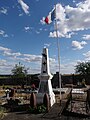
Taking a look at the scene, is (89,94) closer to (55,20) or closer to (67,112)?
(67,112)

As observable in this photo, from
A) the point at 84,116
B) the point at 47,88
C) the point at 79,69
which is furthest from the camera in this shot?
the point at 79,69

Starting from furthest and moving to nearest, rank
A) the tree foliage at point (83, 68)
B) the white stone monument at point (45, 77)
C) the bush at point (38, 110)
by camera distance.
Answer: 1. the tree foliage at point (83, 68)
2. the white stone monument at point (45, 77)
3. the bush at point (38, 110)

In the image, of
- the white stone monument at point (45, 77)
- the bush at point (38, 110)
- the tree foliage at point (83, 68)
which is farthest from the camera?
the tree foliage at point (83, 68)

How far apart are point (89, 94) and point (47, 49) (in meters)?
4.80

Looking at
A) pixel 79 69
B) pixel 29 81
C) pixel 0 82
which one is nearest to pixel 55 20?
pixel 29 81

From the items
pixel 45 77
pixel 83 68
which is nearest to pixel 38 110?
pixel 45 77

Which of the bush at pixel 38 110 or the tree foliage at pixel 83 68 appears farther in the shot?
the tree foliage at pixel 83 68

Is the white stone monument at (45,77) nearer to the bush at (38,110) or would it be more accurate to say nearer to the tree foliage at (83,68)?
the bush at (38,110)

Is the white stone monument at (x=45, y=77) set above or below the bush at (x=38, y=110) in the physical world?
above

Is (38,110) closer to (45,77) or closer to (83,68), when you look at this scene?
(45,77)

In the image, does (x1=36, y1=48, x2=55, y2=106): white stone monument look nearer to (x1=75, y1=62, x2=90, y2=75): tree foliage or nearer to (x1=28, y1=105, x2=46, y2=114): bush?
(x1=28, y1=105, x2=46, y2=114): bush

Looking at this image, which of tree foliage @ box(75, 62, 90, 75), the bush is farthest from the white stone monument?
tree foliage @ box(75, 62, 90, 75)

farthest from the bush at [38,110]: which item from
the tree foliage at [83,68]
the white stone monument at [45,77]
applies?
the tree foliage at [83,68]

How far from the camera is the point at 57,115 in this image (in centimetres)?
1194
